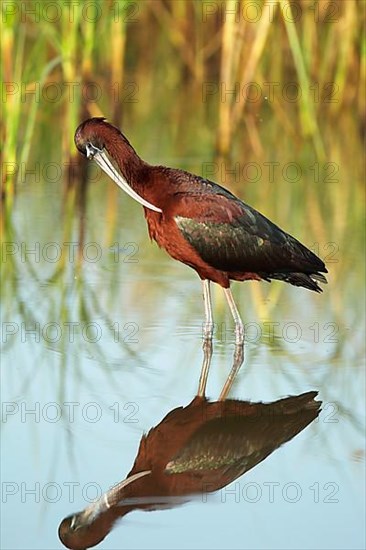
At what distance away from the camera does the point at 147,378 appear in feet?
22.8

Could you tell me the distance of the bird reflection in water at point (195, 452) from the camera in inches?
206

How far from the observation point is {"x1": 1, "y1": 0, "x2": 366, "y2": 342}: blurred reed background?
11.1m

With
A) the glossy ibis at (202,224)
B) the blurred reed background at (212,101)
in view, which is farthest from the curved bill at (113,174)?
the blurred reed background at (212,101)

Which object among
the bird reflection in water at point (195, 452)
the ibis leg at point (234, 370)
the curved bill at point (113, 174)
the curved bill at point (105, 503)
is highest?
A: the curved bill at point (113, 174)

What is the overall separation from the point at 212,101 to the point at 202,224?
32.7ft

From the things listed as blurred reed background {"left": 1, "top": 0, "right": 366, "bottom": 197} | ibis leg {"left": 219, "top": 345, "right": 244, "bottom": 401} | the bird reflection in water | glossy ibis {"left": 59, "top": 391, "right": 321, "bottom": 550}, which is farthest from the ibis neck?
blurred reed background {"left": 1, "top": 0, "right": 366, "bottom": 197}

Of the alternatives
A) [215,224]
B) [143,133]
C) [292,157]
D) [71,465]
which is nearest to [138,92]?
[143,133]

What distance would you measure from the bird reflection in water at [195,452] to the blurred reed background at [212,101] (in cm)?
239

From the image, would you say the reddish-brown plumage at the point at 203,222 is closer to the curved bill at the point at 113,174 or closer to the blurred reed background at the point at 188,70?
the curved bill at the point at 113,174

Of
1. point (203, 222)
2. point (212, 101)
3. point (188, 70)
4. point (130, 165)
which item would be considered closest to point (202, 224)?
point (203, 222)

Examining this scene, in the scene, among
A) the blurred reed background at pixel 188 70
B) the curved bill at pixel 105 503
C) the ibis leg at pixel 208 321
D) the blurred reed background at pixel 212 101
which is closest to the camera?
the curved bill at pixel 105 503

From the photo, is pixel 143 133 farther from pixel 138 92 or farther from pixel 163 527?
pixel 163 527

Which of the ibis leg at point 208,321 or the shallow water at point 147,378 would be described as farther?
the ibis leg at point 208,321

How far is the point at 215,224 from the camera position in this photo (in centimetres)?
757
